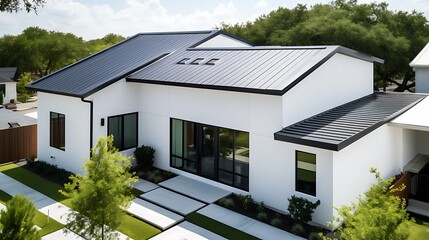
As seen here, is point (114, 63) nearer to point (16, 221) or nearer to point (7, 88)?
point (16, 221)

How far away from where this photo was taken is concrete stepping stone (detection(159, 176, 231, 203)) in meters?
13.9

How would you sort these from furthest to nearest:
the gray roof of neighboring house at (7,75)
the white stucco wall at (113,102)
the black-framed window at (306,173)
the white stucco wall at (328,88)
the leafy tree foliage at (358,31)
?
the gray roof of neighboring house at (7,75) → the leafy tree foliage at (358,31) → the white stucco wall at (113,102) → the white stucco wall at (328,88) → the black-framed window at (306,173)

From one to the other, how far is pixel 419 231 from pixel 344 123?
4.28 meters

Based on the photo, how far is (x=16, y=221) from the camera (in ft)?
25.9

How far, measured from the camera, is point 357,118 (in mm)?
13234

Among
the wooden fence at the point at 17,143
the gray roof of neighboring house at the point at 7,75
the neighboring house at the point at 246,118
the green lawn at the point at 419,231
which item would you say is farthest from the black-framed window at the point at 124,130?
the gray roof of neighboring house at the point at 7,75

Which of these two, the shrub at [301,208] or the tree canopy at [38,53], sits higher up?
the tree canopy at [38,53]

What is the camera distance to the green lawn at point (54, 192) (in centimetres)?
1135

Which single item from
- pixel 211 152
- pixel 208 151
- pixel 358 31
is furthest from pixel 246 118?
pixel 358 31

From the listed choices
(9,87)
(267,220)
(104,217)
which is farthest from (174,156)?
(9,87)

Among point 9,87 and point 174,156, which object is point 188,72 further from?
point 9,87

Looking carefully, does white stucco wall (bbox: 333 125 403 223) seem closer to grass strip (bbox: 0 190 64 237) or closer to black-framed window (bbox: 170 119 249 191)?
black-framed window (bbox: 170 119 249 191)

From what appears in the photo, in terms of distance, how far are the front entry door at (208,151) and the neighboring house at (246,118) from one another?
44 millimetres

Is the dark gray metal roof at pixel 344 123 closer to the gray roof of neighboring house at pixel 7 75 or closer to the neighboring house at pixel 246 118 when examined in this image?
the neighboring house at pixel 246 118
